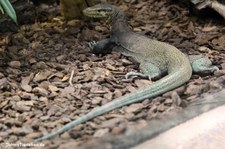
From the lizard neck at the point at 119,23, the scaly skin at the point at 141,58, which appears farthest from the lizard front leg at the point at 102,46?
the lizard neck at the point at 119,23

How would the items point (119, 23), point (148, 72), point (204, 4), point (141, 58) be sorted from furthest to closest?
point (119, 23) < point (204, 4) < point (141, 58) < point (148, 72)

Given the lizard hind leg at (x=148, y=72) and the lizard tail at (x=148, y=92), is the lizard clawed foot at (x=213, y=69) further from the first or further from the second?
the lizard hind leg at (x=148, y=72)

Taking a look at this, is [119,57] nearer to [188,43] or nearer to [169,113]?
[188,43]

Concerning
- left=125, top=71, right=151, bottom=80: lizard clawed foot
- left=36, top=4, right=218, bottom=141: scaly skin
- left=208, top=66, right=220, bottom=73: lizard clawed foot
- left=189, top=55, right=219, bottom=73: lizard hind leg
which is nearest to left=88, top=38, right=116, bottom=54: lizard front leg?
left=36, top=4, right=218, bottom=141: scaly skin

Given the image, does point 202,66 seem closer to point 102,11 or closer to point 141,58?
point 141,58

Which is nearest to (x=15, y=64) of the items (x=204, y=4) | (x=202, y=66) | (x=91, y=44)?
(x=91, y=44)

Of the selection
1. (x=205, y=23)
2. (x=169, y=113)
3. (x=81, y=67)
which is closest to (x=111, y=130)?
(x=169, y=113)
